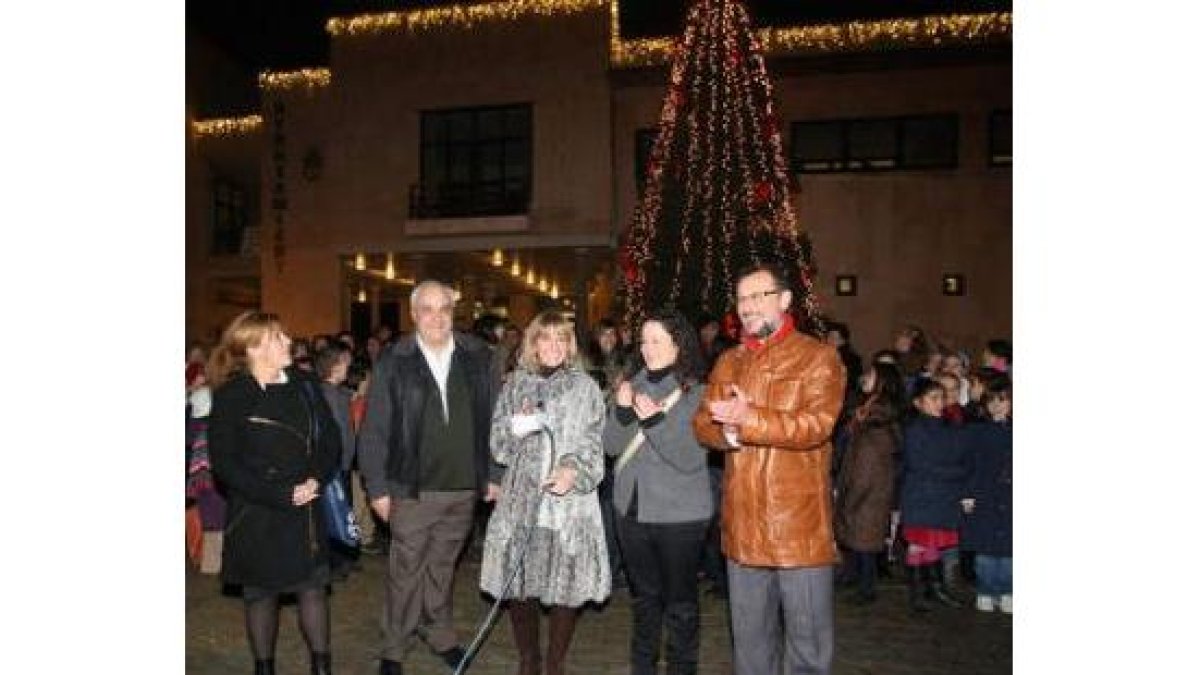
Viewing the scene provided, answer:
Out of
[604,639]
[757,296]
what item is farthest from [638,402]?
[604,639]

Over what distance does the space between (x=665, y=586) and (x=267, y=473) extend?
6.58ft

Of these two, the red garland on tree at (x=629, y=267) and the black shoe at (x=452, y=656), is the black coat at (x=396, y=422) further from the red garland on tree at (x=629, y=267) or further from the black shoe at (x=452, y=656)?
the red garland on tree at (x=629, y=267)

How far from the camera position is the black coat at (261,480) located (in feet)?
15.0

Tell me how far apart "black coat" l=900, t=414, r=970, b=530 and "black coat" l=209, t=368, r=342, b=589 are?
4.68m

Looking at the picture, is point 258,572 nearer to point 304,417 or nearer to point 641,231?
point 304,417

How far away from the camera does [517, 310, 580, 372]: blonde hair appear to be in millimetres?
4953

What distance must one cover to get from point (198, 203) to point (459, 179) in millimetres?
8857

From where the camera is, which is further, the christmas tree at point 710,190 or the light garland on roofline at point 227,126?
the light garland on roofline at point 227,126

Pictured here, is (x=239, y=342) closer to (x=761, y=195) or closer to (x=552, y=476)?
(x=552, y=476)

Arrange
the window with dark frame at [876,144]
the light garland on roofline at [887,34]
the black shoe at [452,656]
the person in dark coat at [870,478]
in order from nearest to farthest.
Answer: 1. the black shoe at [452,656]
2. the person in dark coat at [870,478]
3. the light garland on roofline at [887,34]
4. the window with dark frame at [876,144]

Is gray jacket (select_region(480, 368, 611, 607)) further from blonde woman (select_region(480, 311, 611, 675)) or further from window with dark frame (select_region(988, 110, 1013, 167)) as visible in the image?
window with dark frame (select_region(988, 110, 1013, 167))

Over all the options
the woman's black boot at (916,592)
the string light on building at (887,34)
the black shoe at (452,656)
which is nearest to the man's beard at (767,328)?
the black shoe at (452,656)

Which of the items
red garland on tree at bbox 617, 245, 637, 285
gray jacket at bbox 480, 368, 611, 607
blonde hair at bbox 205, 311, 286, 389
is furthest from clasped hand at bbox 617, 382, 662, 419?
red garland on tree at bbox 617, 245, 637, 285

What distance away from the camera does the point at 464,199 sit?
72.0 ft
